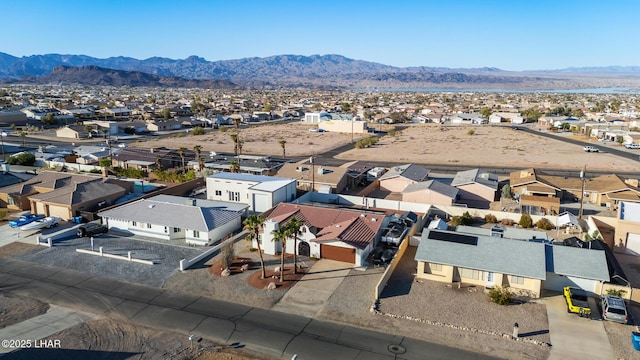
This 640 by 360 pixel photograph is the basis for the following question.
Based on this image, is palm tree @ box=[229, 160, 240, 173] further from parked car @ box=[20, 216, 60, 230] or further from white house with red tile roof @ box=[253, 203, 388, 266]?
parked car @ box=[20, 216, 60, 230]

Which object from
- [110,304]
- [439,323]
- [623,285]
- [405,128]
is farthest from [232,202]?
[405,128]

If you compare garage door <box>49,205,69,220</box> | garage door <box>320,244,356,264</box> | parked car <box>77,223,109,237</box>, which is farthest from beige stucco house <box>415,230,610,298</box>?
garage door <box>49,205,69,220</box>

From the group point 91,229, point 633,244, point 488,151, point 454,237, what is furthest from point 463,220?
point 488,151

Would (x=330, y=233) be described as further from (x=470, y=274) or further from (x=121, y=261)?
(x=121, y=261)

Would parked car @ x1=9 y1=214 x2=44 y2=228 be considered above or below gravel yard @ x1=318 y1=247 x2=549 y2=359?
above

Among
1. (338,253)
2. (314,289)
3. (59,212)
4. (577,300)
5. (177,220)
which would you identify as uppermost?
(177,220)

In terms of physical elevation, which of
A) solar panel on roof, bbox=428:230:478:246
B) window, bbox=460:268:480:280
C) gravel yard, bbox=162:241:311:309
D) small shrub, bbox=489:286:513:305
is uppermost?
solar panel on roof, bbox=428:230:478:246

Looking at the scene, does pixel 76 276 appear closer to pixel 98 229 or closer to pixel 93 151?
pixel 98 229
